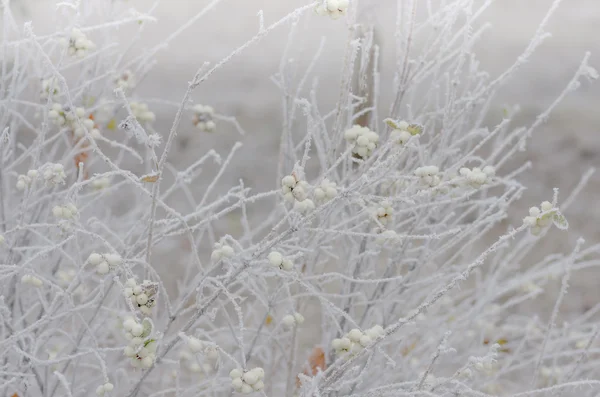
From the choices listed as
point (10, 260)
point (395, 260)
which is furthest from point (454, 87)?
point (10, 260)

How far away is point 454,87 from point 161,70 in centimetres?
423

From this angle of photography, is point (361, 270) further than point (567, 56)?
No

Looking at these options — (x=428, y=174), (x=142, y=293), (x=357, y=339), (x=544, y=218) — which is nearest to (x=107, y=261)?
(x=142, y=293)

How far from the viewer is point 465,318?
61.6 inches

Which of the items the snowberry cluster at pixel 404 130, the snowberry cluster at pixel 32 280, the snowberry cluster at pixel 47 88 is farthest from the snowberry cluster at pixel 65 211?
the snowberry cluster at pixel 404 130

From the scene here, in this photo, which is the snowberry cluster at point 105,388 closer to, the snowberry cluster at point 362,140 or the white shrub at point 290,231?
the white shrub at point 290,231

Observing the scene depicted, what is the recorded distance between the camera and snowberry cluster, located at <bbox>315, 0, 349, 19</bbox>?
99cm

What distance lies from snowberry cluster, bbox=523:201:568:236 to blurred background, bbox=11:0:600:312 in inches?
124

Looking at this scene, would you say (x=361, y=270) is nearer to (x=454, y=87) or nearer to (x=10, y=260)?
(x=454, y=87)

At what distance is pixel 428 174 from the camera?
1040 millimetres

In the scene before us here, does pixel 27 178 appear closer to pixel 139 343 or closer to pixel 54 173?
pixel 54 173

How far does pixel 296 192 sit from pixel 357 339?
10.0 inches

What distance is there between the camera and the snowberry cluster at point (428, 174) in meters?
1.03

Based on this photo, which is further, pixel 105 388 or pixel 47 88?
pixel 47 88
